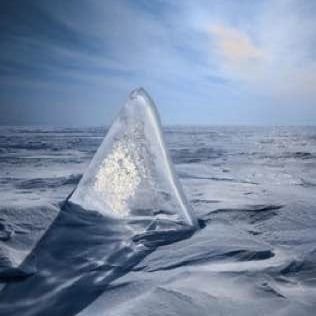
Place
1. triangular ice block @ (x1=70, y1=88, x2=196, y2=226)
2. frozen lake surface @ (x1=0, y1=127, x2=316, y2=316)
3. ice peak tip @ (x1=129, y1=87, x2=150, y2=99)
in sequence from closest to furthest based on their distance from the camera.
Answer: frozen lake surface @ (x1=0, y1=127, x2=316, y2=316)
triangular ice block @ (x1=70, y1=88, x2=196, y2=226)
ice peak tip @ (x1=129, y1=87, x2=150, y2=99)

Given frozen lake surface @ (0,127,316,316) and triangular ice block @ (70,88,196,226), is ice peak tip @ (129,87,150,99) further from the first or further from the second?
frozen lake surface @ (0,127,316,316)

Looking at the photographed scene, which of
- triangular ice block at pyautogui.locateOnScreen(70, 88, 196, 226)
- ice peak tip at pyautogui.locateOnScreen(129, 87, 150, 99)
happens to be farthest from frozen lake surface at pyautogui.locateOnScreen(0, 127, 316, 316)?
ice peak tip at pyautogui.locateOnScreen(129, 87, 150, 99)

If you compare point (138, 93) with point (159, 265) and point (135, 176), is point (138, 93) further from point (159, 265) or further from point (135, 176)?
point (159, 265)

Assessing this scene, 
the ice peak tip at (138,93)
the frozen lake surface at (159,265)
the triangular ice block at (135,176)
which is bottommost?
the frozen lake surface at (159,265)

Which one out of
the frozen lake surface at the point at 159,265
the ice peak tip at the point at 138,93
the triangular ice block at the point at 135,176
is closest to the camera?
the frozen lake surface at the point at 159,265

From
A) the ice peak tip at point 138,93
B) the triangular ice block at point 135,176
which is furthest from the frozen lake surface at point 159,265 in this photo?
the ice peak tip at point 138,93

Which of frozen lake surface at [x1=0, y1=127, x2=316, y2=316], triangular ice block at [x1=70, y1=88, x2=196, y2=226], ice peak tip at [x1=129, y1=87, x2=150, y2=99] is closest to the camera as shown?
frozen lake surface at [x1=0, y1=127, x2=316, y2=316]

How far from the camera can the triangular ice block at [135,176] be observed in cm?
250

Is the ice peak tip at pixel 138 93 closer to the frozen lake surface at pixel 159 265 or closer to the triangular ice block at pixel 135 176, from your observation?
the triangular ice block at pixel 135 176

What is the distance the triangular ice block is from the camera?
250 cm

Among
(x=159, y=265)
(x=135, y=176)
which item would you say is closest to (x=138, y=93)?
(x=135, y=176)

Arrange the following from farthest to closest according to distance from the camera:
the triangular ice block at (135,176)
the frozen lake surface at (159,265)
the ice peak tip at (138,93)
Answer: the ice peak tip at (138,93) < the triangular ice block at (135,176) < the frozen lake surface at (159,265)

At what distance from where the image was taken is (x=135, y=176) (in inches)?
101

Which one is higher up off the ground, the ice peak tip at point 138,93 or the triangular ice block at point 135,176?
the ice peak tip at point 138,93
